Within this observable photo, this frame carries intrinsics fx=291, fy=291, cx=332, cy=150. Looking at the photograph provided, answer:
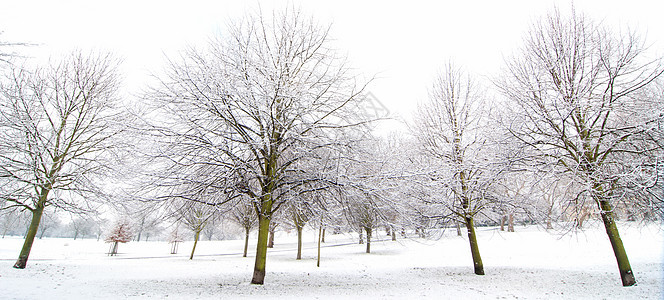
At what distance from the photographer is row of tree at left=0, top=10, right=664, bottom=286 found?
264 inches

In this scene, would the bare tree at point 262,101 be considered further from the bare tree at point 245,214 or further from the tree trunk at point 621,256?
the tree trunk at point 621,256

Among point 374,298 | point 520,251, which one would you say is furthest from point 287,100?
point 520,251

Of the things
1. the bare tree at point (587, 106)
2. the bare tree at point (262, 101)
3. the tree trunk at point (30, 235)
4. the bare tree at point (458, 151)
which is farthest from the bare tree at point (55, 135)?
the bare tree at point (587, 106)

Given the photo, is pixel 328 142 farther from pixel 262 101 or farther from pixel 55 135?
pixel 55 135

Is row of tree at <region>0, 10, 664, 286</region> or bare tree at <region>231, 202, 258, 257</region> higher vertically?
row of tree at <region>0, 10, 664, 286</region>

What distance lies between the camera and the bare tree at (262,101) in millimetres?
6562

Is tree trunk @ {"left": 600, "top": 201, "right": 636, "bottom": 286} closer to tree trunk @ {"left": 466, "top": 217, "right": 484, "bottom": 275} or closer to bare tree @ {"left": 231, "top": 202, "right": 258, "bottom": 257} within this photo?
tree trunk @ {"left": 466, "top": 217, "right": 484, "bottom": 275}

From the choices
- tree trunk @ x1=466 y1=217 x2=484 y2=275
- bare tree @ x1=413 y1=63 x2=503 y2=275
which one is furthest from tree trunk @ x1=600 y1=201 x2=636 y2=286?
tree trunk @ x1=466 y1=217 x2=484 y2=275

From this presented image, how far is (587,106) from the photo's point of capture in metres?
7.39

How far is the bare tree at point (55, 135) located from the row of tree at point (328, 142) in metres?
0.08

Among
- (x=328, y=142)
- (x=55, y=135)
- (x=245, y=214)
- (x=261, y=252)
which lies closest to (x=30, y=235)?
(x=55, y=135)

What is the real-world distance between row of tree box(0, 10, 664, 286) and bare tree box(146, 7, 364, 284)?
0.15ft

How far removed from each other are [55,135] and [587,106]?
16.8 m

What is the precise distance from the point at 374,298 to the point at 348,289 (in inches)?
47.5
